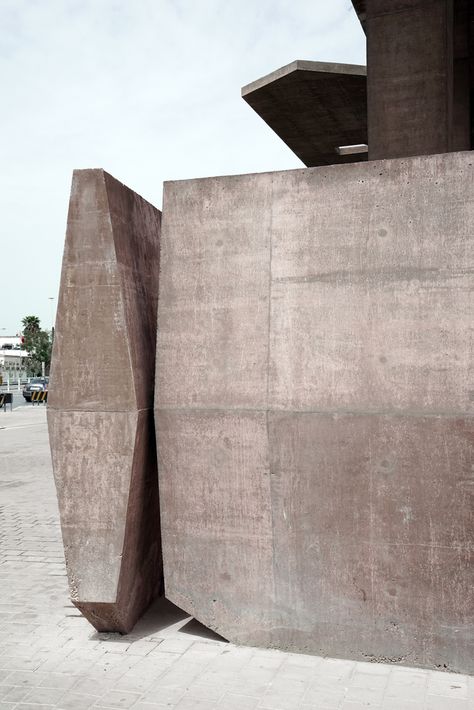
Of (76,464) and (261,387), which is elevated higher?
(261,387)

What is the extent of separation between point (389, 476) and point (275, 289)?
5.65 feet

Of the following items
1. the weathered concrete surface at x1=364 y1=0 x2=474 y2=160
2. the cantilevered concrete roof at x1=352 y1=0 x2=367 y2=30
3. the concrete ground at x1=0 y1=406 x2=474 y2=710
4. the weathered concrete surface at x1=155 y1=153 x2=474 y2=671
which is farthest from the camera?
the cantilevered concrete roof at x1=352 y1=0 x2=367 y2=30

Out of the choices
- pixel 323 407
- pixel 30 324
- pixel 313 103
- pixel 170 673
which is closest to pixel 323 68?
pixel 313 103

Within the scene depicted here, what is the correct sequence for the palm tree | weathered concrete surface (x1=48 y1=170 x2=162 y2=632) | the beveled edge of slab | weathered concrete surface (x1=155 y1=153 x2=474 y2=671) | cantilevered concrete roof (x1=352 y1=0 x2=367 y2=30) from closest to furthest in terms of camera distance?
weathered concrete surface (x1=155 y1=153 x2=474 y2=671) < weathered concrete surface (x1=48 y1=170 x2=162 y2=632) < cantilevered concrete roof (x1=352 y1=0 x2=367 y2=30) < the beveled edge of slab < the palm tree

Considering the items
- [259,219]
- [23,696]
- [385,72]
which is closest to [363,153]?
[385,72]

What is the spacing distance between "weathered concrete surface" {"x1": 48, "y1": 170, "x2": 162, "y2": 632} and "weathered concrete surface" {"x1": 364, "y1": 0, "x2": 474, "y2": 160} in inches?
196

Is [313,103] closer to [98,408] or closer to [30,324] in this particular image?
[98,408]

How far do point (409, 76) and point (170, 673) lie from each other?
7.99 m

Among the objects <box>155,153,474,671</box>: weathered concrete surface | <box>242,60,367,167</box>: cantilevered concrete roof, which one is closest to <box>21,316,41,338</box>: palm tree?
<box>242,60,367,167</box>: cantilevered concrete roof

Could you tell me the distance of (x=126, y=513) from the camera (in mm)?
5988

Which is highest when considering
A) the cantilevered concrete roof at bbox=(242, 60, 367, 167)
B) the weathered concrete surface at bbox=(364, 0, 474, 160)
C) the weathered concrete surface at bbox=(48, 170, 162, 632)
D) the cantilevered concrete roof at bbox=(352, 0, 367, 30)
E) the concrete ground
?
the cantilevered concrete roof at bbox=(242, 60, 367, 167)

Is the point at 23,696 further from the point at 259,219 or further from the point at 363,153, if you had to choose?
the point at 363,153

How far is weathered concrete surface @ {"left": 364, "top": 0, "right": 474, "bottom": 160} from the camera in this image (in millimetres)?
9570

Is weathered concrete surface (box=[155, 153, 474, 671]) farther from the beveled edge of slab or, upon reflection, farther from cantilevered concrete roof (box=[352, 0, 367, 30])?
the beveled edge of slab
